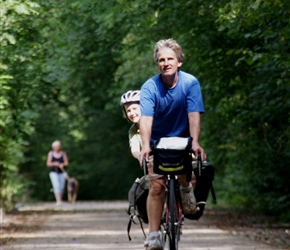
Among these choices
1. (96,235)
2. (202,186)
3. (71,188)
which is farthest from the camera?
(71,188)

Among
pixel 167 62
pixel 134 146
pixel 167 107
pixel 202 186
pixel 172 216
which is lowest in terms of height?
pixel 172 216

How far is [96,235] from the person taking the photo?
1510 cm

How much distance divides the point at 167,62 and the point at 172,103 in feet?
1.30

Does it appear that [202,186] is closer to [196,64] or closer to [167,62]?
[167,62]

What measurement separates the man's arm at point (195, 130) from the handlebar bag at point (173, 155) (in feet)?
0.15

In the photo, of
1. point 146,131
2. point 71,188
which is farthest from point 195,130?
point 71,188

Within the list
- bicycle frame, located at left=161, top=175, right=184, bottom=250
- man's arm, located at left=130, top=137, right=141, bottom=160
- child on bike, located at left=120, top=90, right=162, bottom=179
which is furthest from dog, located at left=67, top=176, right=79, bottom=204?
bicycle frame, located at left=161, top=175, right=184, bottom=250

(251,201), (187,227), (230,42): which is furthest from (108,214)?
(230,42)

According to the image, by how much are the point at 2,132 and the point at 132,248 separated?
532 centimetres

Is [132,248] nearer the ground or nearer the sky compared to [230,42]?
nearer the ground

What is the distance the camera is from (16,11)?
46.3 ft

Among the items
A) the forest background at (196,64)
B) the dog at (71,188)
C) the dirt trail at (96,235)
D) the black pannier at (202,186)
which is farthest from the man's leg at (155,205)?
the dog at (71,188)

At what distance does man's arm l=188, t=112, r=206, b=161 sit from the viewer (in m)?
8.98

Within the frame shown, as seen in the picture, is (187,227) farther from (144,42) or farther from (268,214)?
(144,42)
